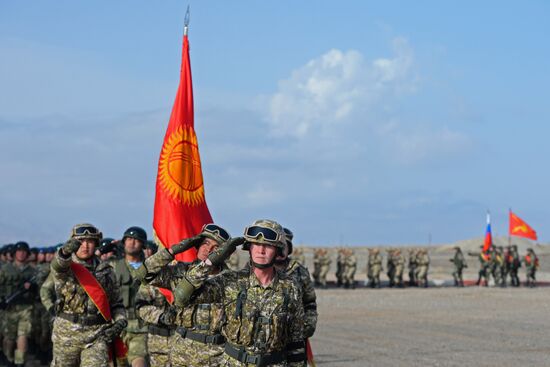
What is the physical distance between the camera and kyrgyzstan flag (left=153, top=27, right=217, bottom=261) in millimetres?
11281

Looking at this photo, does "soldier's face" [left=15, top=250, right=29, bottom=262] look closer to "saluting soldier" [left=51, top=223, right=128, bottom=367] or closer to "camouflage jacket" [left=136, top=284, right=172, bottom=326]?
"saluting soldier" [left=51, top=223, right=128, bottom=367]

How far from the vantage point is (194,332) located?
8.94 meters

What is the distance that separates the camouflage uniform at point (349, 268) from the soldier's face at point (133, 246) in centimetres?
3135

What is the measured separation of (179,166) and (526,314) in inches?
714

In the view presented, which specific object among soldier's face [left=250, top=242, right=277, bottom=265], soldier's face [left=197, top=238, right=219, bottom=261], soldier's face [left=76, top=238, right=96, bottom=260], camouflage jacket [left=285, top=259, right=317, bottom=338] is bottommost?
camouflage jacket [left=285, top=259, right=317, bottom=338]

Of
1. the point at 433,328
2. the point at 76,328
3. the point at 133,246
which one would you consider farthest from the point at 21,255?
the point at 433,328

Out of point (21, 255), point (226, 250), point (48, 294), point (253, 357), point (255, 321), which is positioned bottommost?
point (253, 357)

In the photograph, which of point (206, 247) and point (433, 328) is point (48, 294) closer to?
point (206, 247)

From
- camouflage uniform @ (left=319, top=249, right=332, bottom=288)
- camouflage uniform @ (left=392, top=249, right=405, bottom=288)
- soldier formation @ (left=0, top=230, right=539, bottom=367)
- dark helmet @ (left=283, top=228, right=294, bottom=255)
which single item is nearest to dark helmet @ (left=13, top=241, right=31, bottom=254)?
Answer: soldier formation @ (left=0, top=230, right=539, bottom=367)

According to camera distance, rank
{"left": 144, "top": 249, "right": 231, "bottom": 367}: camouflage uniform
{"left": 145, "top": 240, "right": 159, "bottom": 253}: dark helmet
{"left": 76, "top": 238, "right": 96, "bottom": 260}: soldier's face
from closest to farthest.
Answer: {"left": 144, "top": 249, "right": 231, "bottom": 367}: camouflage uniform, {"left": 76, "top": 238, "right": 96, "bottom": 260}: soldier's face, {"left": 145, "top": 240, "right": 159, "bottom": 253}: dark helmet

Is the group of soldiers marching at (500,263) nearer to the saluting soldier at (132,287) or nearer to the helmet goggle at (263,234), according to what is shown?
the saluting soldier at (132,287)

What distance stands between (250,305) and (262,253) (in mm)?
358

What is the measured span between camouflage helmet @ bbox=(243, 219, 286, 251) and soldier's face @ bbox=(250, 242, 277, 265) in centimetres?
4

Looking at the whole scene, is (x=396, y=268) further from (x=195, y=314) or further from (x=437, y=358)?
(x=195, y=314)
